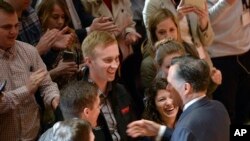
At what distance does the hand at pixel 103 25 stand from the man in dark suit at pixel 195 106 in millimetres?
1094

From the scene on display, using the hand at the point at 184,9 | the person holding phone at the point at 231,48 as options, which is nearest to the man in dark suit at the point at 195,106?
the hand at the point at 184,9

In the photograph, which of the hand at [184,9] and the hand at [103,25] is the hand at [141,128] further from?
the hand at [184,9]

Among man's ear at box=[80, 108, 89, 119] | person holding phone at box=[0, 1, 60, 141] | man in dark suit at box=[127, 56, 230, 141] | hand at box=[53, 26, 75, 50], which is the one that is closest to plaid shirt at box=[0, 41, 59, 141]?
person holding phone at box=[0, 1, 60, 141]

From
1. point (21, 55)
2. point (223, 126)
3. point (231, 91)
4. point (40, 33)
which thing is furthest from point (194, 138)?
point (231, 91)

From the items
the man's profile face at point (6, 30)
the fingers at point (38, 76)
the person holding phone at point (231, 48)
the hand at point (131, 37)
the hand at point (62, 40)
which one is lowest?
the person holding phone at point (231, 48)

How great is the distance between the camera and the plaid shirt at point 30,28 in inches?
144

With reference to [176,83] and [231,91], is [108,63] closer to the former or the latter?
[176,83]

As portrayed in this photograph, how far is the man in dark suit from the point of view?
8.13ft

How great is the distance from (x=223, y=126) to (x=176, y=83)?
0.95ft

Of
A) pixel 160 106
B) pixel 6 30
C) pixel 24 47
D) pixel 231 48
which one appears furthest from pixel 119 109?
pixel 231 48

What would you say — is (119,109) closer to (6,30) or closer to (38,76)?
(38,76)

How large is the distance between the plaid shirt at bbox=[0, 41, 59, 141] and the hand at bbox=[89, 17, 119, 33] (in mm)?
585

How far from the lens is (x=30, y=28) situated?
3.67 metres

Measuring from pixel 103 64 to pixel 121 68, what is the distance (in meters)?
0.80
